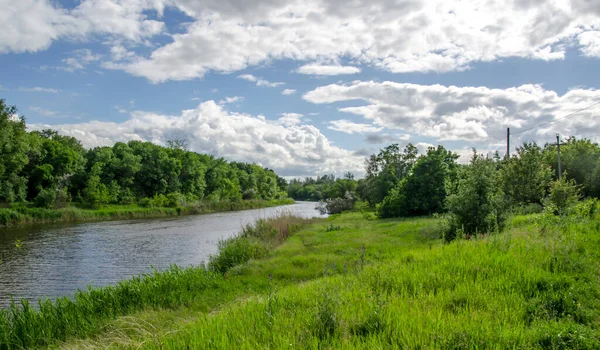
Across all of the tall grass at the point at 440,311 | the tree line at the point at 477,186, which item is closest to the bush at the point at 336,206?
the tree line at the point at 477,186

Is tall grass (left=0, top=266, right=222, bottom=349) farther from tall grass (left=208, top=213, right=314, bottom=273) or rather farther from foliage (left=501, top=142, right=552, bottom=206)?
foliage (left=501, top=142, right=552, bottom=206)

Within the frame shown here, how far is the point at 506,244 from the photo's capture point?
28.7 feet

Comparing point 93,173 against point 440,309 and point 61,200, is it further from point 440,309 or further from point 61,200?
point 440,309

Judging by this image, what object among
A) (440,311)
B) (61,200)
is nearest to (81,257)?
(440,311)

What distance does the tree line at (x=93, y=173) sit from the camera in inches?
2031

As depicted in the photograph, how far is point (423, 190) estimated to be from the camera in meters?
33.8

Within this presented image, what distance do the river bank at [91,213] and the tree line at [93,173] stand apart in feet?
13.0

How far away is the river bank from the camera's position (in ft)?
142

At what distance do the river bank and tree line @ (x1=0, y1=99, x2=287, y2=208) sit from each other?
156 inches

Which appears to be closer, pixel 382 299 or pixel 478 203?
pixel 382 299

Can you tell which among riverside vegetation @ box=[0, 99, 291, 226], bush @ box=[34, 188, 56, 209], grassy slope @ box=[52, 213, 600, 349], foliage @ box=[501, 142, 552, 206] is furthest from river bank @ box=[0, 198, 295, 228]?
foliage @ box=[501, 142, 552, 206]

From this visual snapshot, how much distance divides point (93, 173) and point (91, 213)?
52.9 feet

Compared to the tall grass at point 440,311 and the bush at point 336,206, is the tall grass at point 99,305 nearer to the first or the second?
the tall grass at point 440,311

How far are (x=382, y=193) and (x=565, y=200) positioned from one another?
30.5 m
